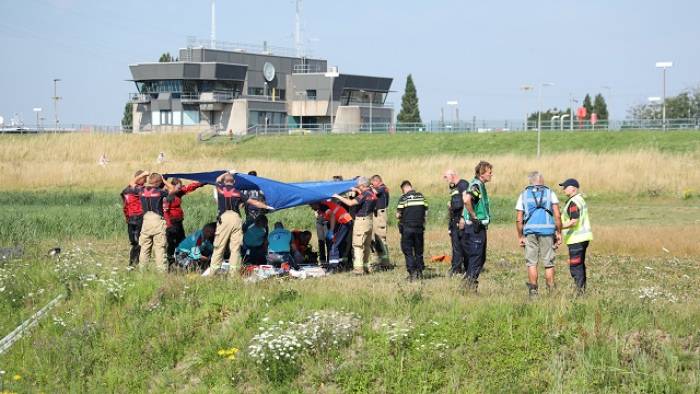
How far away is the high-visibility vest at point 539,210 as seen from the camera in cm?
1423

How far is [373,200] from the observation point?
18.2 m

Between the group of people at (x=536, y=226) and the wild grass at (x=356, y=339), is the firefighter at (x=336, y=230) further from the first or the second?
the group of people at (x=536, y=226)

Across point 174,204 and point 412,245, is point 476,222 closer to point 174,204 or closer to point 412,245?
point 412,245

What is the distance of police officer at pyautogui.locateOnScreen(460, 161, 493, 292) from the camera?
14.7 meters

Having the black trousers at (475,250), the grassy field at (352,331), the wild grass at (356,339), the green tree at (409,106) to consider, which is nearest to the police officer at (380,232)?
the grassy field at (352,331)

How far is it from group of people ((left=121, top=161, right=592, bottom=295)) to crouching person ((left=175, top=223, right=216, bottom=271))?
0.02 meters

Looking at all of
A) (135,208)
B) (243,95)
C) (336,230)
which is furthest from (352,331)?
(243,95)

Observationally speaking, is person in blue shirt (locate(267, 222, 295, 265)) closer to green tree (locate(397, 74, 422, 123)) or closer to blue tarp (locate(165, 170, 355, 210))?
blue tarp (locate(165, 170, 355, 210))

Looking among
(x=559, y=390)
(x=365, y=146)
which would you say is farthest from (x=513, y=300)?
(x=365, y=146)

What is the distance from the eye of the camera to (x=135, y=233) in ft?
61.6

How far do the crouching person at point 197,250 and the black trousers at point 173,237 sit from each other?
0.32 meters

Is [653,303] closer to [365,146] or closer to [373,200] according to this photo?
[373,200]

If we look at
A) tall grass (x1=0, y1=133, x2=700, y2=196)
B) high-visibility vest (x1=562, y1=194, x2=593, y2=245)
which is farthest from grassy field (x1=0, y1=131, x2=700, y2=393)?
tall grass (x1=0, y1=133, x2=700, y2=196)

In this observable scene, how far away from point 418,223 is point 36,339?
6904 mm
